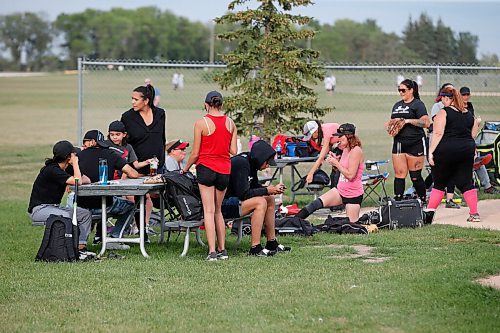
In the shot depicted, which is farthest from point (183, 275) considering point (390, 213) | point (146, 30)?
point (146, 30)

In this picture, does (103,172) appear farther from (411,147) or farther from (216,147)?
(411,147)

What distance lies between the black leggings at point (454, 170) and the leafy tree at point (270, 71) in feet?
13.3

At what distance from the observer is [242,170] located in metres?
10.7

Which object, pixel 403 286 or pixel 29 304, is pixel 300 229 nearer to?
pixel 403 286

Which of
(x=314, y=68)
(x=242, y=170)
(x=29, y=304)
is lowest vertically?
(x=29, y=304)

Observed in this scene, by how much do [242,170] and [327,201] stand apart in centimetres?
244

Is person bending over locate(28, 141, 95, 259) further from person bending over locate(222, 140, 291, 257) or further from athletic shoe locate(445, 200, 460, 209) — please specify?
athletic shoe locate(445, 200, 460, 209)

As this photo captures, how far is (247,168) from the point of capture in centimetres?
1075

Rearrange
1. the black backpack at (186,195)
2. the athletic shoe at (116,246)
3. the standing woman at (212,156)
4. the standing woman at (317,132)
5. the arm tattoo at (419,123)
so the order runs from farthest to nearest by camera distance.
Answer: the standing woman at (317,132)
the arm tattoo at (419,123)
the athletic shoe at (116,246)
the black backpack at (186,195)
the standing woman at (212,156)

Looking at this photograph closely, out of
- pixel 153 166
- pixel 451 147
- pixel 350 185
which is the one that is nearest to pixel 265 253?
pixel 153 166

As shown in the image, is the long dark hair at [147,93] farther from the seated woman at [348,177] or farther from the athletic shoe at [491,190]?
the athletic shoe at [491,190]

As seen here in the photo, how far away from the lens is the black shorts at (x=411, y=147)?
550 inches

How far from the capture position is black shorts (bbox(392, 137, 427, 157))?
14.0 metres

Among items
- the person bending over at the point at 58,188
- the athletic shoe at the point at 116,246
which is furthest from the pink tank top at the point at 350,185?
the person bending over at the point at 58,188
